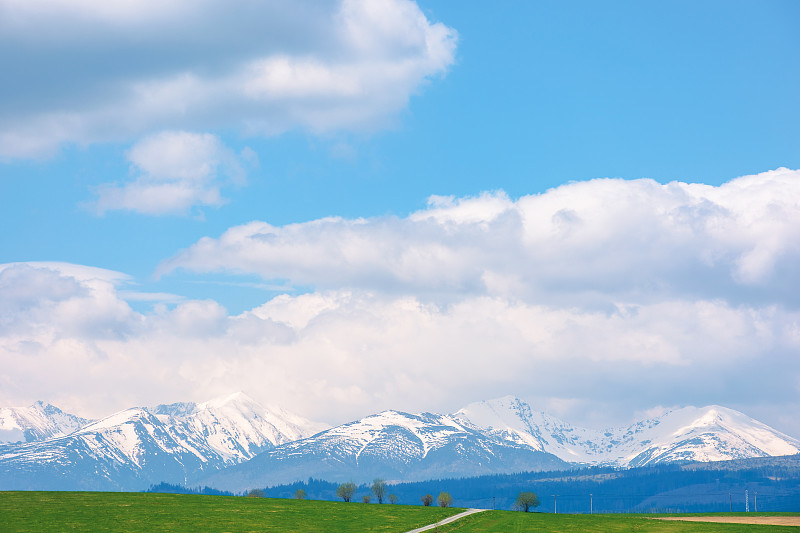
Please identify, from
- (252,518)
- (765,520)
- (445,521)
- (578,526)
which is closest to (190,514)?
(252,518)

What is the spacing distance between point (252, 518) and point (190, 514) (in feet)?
34.4

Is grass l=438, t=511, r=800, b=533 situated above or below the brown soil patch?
below

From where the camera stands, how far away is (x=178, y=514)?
526 feet

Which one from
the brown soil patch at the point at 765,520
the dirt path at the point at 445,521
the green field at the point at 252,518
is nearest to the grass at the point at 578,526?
the green field at the point at 252,518

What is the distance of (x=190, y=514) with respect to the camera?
160875 millimetres

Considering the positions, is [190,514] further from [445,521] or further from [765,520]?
[765,520]

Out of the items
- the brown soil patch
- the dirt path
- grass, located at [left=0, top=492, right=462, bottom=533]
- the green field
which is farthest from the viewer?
the brown soil patch

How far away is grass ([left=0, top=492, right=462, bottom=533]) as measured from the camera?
146 metres

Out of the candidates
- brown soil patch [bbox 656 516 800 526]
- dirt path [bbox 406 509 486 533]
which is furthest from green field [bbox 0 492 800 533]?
brown soil patch [bbox 656 516 800 526]

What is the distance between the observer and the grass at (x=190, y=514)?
146500mm

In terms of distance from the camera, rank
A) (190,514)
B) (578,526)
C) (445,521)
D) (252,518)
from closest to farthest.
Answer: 1. (445,521)
2. (252,518)
3. (190,514)
4. (578,526)

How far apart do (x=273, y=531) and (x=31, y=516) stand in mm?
39127

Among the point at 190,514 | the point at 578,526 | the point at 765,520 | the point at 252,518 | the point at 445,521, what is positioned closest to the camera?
the point at 445,521

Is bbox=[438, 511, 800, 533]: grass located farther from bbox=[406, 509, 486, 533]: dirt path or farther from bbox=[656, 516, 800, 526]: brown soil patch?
bbox=[656, 516, 800, 526]: brown soil patch
